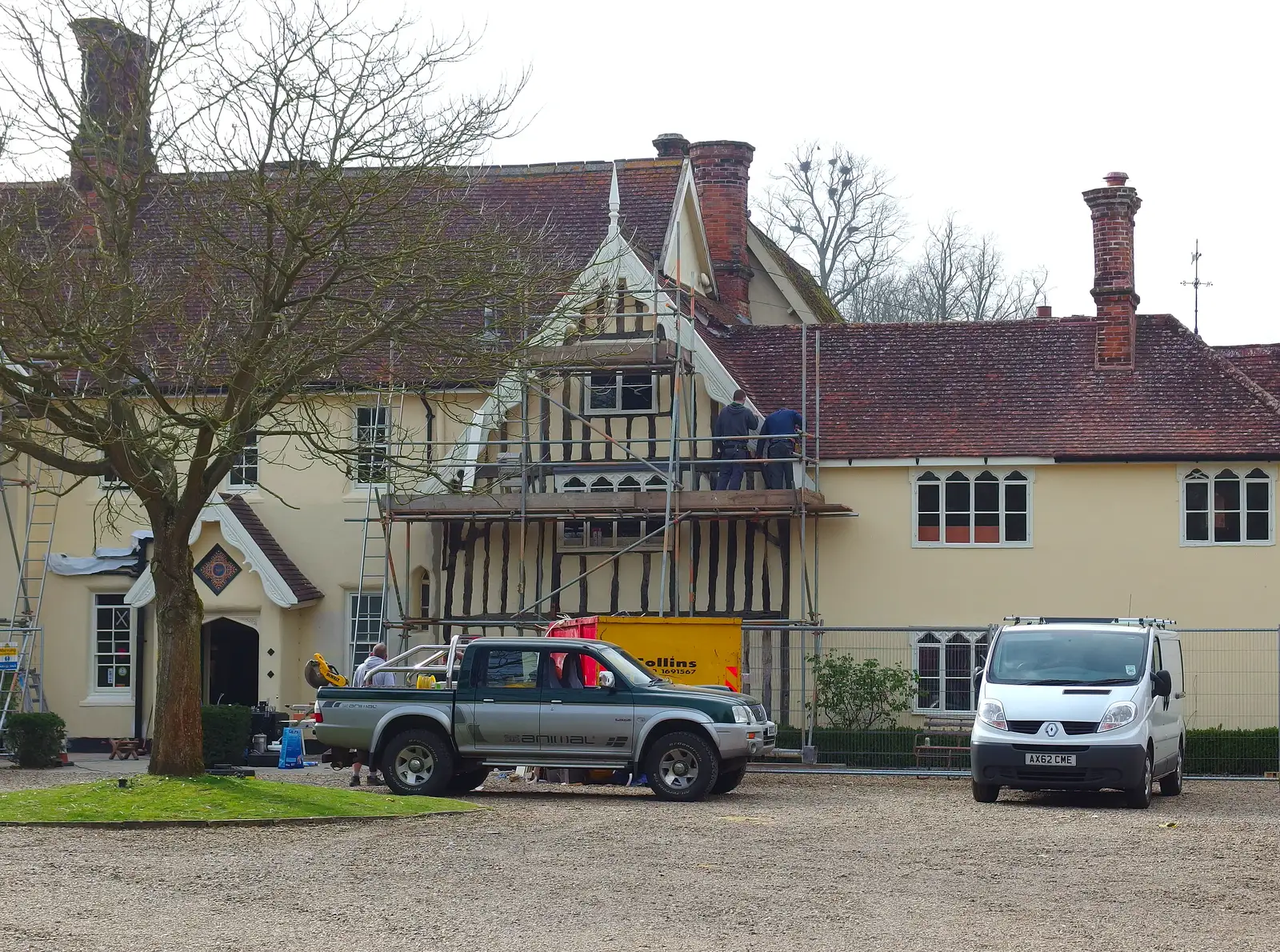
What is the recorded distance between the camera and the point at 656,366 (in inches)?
1051

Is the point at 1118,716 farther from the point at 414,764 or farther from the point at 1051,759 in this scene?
the point at 414,764

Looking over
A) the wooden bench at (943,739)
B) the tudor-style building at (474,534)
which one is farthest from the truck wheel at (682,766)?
the tudor-style building at (474,534)

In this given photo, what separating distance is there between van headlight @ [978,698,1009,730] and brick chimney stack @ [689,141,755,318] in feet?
51.1

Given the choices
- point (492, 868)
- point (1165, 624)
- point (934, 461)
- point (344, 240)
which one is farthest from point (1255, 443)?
point (492, 868)

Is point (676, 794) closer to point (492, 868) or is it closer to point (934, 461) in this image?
point (492, 868)

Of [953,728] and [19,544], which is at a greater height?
[19,544]

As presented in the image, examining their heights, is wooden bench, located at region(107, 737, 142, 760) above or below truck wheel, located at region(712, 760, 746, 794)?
below

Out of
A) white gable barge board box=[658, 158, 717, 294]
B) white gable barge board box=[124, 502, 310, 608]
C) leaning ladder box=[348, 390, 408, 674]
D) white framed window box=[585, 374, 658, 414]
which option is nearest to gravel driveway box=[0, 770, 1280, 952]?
leaning ladder box=[348, 390, 408, 674]

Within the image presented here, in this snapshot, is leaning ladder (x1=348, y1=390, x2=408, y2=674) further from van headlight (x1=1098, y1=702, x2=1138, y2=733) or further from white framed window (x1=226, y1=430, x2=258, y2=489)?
van headlight (x1=1098, y1=702, x2=1138, y2=733)

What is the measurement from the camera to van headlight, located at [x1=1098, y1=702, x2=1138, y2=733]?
1766 centimetres

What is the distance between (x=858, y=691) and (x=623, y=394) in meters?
6.10

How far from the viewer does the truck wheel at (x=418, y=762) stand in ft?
60.3

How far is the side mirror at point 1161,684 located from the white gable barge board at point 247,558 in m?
13.9

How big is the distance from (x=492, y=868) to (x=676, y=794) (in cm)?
619
